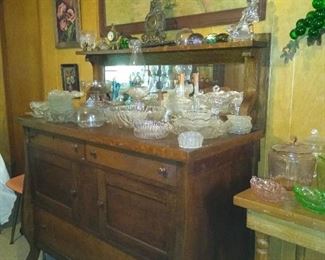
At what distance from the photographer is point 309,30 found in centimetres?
137

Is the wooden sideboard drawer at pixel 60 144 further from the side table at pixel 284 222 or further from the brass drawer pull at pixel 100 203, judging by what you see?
the side table at pixel 284 222

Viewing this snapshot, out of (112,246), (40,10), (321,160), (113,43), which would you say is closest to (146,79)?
(113,43)

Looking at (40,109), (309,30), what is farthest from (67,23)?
(309,30)

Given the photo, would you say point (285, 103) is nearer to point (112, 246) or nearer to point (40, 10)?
point (112, 246)

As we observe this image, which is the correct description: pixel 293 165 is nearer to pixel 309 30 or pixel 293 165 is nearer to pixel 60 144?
pixel 309 30

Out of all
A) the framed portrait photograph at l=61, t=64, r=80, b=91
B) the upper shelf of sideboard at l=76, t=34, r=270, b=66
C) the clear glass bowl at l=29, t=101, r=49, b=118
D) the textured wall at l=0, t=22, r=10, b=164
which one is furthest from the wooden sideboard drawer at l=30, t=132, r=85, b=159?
the textured wall at l=0, t=22, r=10, b=164

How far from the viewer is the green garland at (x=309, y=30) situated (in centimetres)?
131

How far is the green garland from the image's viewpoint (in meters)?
1.31

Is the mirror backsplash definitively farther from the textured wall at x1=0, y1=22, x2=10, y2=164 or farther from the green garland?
the textured wall at x1=0, y1=22, x2=10, y2=164

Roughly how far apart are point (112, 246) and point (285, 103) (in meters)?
1.03

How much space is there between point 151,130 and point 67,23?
1552 mm

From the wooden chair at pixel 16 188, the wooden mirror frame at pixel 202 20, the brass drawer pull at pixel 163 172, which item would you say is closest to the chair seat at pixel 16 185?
the wooden chair at pixel 16 188

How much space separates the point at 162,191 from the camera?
1.30 m

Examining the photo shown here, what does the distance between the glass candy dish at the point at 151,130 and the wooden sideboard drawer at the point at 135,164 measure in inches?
3.7
